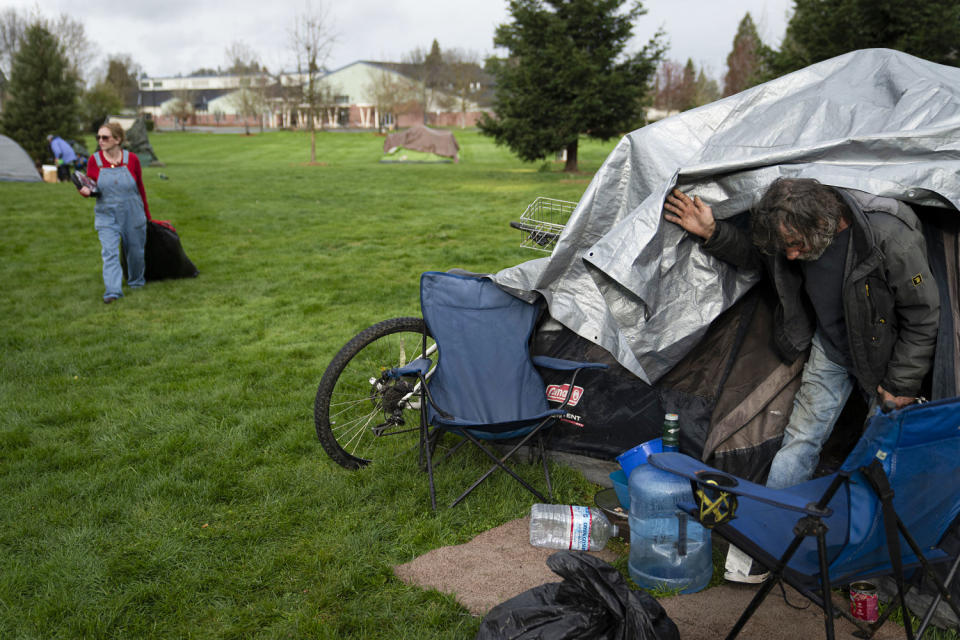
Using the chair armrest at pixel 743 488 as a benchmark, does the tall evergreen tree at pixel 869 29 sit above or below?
above

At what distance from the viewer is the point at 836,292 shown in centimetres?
299

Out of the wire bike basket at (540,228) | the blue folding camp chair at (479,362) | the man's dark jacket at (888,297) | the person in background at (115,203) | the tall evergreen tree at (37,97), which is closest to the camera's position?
the man's dark jacket at (888,297)

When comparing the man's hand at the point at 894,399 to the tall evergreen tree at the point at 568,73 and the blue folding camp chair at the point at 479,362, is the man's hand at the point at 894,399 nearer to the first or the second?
the blue folding camp chair at the point at 479,362

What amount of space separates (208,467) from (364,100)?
241 ft

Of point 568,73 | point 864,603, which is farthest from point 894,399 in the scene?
point 568,73

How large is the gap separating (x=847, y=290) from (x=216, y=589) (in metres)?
2.90

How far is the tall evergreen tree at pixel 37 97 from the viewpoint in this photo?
23391 millimetres

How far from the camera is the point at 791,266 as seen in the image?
3.23 metres

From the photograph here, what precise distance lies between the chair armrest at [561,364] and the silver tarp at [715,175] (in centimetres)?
26

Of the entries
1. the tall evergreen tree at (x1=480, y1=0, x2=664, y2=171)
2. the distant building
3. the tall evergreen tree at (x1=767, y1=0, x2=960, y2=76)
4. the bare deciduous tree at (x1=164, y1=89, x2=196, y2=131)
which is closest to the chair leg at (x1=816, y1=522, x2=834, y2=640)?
the tall evergreen tree at (x1=767, y1=0, x2=960, y2=76)

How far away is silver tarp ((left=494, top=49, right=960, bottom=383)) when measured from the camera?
3.12 meters

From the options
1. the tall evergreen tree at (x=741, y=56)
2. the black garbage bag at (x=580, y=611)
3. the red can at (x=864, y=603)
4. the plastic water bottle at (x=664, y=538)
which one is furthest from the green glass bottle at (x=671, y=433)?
the tall evergreen tree at (x=741, y=56)

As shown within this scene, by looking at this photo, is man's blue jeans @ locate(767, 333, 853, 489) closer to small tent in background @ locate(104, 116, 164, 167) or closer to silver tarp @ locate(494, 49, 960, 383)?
silver tarp @ locate(494, 49, 960, 383)

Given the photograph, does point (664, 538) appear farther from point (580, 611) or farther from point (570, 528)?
point (580, 611)
